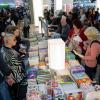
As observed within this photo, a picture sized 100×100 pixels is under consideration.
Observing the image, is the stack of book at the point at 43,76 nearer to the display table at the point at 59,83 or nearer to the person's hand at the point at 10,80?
the display table at the point at 59,83

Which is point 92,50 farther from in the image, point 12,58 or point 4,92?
point 4,92

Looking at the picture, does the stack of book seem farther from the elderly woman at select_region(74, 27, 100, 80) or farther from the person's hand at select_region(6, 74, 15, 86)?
the elderly woman at select_region(74, 27, 100, 80)

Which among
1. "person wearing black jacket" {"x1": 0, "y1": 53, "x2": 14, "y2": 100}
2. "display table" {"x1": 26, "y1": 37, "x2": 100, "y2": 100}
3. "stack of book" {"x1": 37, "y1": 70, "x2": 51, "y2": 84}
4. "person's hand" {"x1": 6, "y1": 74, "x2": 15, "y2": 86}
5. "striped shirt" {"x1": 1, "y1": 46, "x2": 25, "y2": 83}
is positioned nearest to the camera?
"display table" {"x1": 26, "y1": 37, "x2": 100, "y2": 100}

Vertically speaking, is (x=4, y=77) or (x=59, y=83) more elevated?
(x=59, y=83)

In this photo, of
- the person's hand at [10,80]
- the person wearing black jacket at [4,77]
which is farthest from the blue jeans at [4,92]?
the person's hand at [10,80]

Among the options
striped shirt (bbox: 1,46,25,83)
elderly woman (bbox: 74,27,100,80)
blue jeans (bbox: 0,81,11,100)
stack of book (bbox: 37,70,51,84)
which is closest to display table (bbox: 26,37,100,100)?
stack of book (bbox: 37,70,51,84)

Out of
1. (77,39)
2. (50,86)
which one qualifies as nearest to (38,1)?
(77,39)

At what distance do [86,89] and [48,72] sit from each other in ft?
2.70

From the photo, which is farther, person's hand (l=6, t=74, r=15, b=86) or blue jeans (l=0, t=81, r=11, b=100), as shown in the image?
person's hand (l=6, t=74, r=15, b=86)

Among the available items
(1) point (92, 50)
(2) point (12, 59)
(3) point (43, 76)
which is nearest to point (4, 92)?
(2) point (12, 59)

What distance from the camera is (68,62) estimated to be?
3438mm

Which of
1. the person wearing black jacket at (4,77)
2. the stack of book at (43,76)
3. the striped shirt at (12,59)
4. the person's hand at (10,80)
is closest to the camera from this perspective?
the stack of book at (43,76)

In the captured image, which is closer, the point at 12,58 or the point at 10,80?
the point at 12,58

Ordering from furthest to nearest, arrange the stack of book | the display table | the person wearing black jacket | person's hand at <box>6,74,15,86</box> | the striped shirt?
person's hand at <box>6,74,15,86</box> < the striped shirt < the person wearing black jacket < the stack of book < the display table
